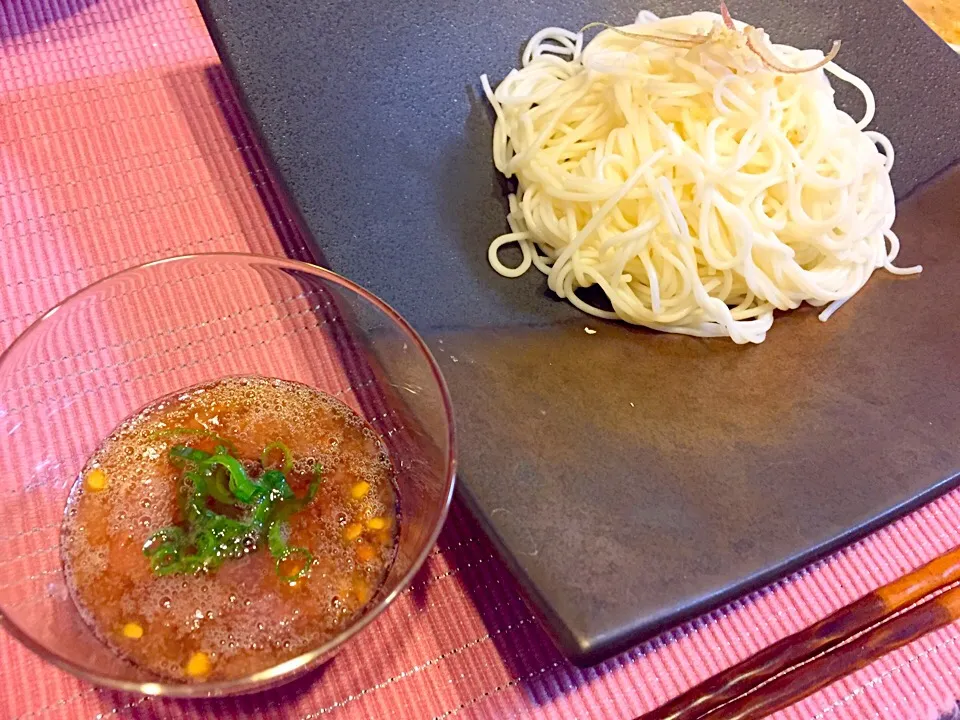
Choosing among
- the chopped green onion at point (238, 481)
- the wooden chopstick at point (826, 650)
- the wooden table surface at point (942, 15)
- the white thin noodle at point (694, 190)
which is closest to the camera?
the chopped green onion at point (238, 481)

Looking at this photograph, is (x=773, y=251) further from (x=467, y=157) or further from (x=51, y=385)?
(x=51, y=385)

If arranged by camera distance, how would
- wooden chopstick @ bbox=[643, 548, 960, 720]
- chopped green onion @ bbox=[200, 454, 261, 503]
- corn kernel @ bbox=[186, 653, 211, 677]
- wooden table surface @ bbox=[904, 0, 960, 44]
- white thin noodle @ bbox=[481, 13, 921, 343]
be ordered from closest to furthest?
corn kernel @ bbox=[186, 653, 211, 677]
chopped green onion @ bbox=[200, 454, 261, 503]
wooden chopstick @ bbox=[643, 548, 960, 720]
white thin noodle @ bbox=[481, 13, 921, 343]
wooden table surface @ bbox=[904, 0, 960, 44]

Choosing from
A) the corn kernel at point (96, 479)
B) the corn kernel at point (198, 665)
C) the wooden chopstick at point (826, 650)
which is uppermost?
the corn kernel at point (198, 665)

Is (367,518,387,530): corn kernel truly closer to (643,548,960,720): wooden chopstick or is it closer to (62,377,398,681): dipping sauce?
(62,377,398,681): dipping sauce

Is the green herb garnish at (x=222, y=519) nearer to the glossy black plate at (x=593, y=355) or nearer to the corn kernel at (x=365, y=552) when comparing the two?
the corn kernel at (x=365, y=552)

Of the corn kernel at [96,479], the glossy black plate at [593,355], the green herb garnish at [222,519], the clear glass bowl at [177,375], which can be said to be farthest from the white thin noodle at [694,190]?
the corn kernel at [96,479]

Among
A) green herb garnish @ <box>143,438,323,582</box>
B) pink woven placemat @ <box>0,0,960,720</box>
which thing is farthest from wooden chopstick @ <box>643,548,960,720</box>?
green herb garnish @ <box>143,438,323,582</box>

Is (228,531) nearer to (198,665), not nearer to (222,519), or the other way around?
(222,519)
